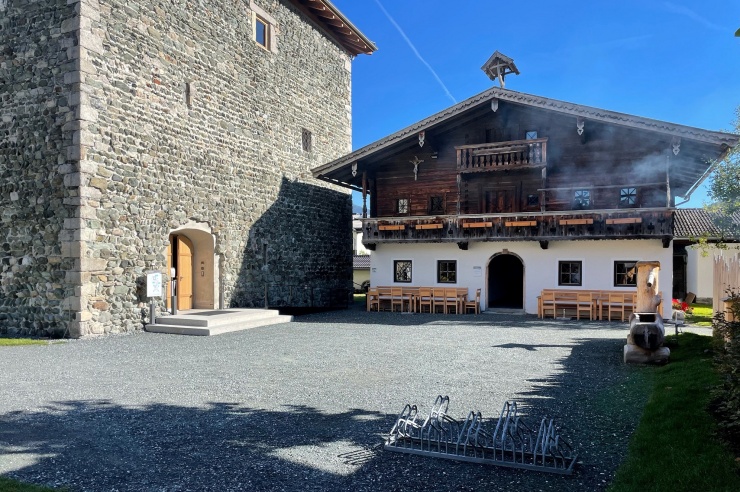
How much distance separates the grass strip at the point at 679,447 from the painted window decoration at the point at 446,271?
11809 millimetres

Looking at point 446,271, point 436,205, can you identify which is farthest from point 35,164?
point 446,271

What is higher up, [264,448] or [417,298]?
[417,298]

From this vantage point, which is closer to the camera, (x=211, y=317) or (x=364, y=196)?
(x=211, y=317)

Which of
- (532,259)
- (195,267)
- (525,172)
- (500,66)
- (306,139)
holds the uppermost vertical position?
(500,66)

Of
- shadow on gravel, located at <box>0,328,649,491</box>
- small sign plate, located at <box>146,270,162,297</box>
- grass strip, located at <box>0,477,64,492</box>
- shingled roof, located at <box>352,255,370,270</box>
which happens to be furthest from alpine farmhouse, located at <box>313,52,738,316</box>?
shingled roof, located at <box>352,255,370,270</box>

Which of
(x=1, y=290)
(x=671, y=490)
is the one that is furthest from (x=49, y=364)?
(x=671, y=490)

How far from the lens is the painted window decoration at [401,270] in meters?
19.3

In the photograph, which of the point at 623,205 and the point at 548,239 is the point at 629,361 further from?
the point at 623,205

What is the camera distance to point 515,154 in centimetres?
1750

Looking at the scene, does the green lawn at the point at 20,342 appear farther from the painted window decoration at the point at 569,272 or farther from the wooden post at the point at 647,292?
the painted window decoration at the point at 569,272

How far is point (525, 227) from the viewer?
16922mm

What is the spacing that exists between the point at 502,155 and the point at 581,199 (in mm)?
3105

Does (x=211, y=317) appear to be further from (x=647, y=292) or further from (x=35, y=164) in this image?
(x=647, y=292)

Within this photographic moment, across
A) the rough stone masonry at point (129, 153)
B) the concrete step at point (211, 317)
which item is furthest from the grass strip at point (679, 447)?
the rough stone masonry at point (129, 153)
